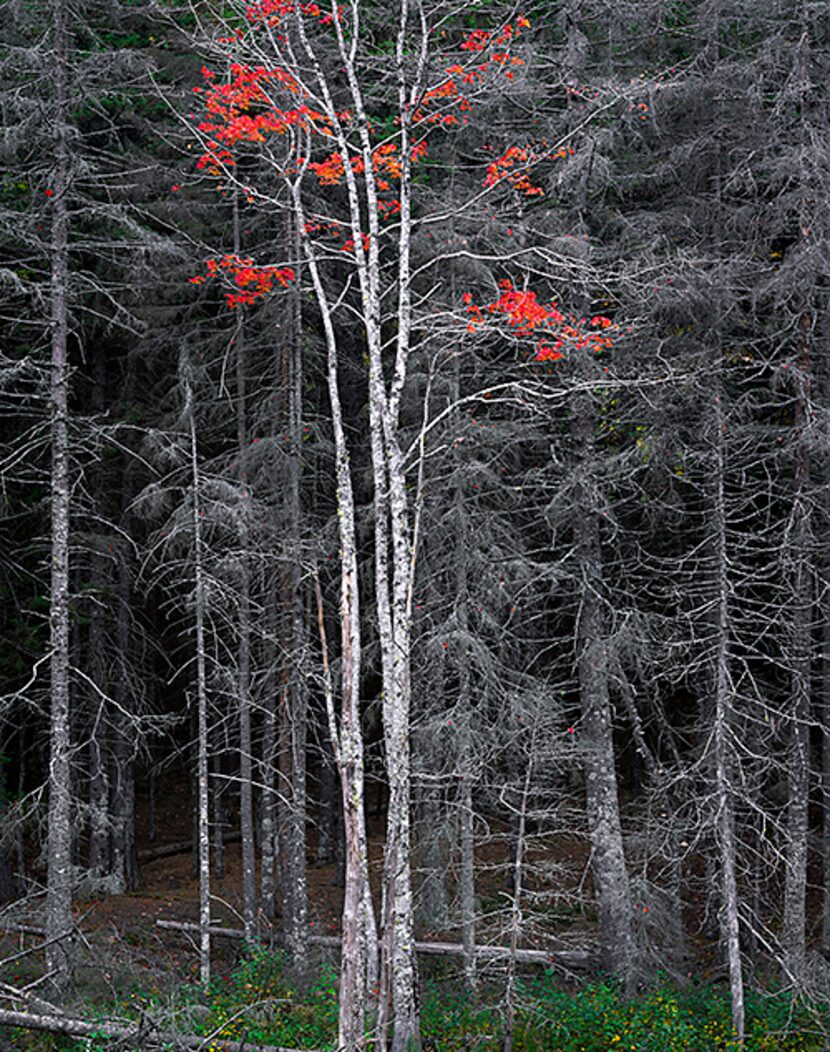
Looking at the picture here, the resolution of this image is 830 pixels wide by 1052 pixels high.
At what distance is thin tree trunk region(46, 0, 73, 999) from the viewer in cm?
1138

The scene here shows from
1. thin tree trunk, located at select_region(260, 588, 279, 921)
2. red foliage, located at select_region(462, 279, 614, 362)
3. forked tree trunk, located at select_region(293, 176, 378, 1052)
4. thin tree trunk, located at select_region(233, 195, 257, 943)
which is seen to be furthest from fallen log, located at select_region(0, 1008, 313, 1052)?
red foliage, located at select_region(462, 279, 614, 362)

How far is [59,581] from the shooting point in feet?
39.0

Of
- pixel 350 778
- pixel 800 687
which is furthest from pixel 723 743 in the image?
pixel 350 778

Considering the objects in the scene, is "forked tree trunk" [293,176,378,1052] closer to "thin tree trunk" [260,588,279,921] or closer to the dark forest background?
the dark forest background

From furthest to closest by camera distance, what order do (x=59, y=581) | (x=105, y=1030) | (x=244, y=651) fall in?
(x=244, y=651)
(x=59, y=581)
(x=105, y=1030)

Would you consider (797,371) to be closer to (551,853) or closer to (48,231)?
(48,231)

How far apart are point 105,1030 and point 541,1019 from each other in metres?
5.20

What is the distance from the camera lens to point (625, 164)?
1675cm

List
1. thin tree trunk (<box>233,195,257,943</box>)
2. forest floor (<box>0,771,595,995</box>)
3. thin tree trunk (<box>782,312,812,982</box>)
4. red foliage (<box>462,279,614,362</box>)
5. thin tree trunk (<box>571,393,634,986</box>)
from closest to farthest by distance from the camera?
red foliage (<box>462,279,614,362</box>) < thin tree trunk (<box>782,312,812,982</box>) < forest floor (<box>0,771,595,995</box>) < thin tree trunk (<box>571,393,634,986</box>) < thin tree trunk (<box>233,195,257,943</box>)

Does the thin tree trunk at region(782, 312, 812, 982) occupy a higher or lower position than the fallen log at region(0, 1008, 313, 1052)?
higher

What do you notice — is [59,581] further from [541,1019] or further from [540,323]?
[541,1019]

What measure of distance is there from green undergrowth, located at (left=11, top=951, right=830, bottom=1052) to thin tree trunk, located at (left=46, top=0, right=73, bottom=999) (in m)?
1.43

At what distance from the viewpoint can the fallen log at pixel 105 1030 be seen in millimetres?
9258

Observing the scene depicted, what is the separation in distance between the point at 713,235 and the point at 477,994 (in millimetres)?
11180
